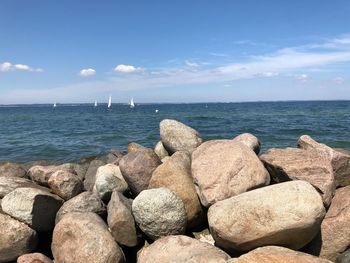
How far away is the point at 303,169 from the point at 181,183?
1947mm

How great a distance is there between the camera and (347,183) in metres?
7.19

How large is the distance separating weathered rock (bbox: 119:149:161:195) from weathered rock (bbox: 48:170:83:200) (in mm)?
937

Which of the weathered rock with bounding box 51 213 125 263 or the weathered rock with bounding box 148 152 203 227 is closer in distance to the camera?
the weathered rock with bounding box 51 213 125 263

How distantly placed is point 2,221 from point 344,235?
5.28 m

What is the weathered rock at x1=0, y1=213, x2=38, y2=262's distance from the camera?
6641mm

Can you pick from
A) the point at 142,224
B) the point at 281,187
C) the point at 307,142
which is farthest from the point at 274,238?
the point at 307,142

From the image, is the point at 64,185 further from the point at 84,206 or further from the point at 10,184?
the point at 10,184

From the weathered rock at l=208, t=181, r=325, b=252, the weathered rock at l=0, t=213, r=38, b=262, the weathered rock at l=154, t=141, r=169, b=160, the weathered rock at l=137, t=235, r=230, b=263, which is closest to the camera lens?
the weathered rock at l=137, t=235, r=230, b=263

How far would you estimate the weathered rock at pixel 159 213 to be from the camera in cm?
624

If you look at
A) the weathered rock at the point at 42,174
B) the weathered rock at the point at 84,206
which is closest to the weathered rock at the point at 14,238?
the weathered rock at the point at 84,206

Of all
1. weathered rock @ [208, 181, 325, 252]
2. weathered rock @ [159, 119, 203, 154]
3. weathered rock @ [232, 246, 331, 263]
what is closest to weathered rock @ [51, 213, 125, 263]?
weathered rock @ [208, 181, 325, 252]

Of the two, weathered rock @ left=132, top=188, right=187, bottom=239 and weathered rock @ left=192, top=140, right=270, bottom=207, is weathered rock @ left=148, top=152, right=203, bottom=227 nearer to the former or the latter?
weathered rock @ left=192, top=140, right=270, bottom=207

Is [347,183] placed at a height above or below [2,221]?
above

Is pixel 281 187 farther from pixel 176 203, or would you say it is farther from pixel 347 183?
pixel 347 183
